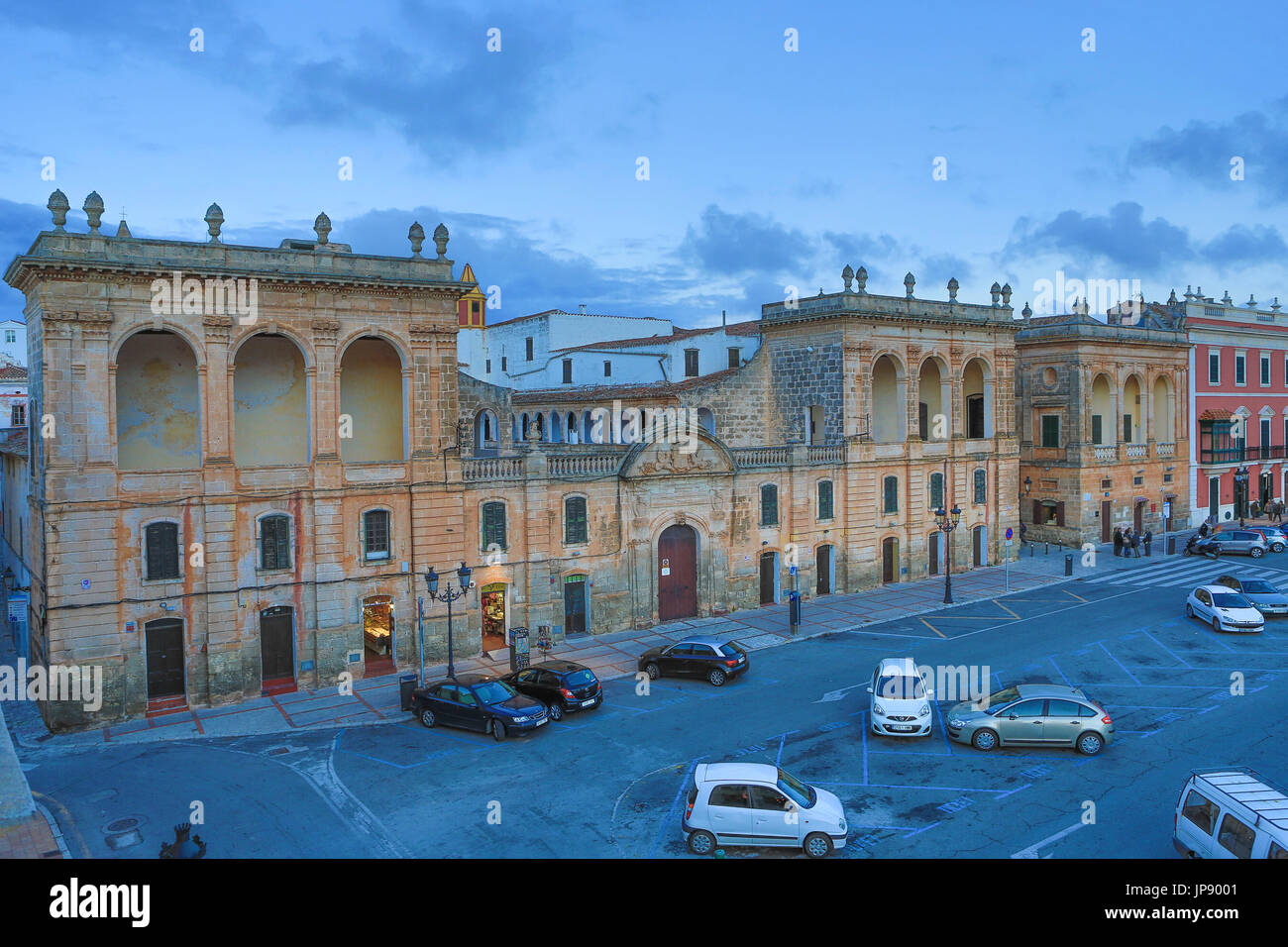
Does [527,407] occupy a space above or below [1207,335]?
below

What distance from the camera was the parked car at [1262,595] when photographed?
3341 cm

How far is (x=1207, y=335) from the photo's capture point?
57375 mm

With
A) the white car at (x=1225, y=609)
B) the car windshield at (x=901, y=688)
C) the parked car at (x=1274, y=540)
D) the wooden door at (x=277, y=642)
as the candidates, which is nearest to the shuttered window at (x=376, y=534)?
the wooden door at (x=277, y=642)

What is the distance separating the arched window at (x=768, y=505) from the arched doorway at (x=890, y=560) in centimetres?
708

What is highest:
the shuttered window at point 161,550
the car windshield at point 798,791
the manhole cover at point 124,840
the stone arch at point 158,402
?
the stone arch at point 158,402

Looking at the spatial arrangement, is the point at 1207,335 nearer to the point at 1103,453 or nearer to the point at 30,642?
the point at 1103,453

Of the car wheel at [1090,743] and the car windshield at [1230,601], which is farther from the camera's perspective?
the car windshield at [1230,601]

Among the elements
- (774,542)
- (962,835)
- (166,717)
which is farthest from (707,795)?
(774,542)

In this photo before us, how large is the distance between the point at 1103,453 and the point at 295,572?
146 feet

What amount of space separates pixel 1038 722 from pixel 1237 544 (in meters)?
34.9

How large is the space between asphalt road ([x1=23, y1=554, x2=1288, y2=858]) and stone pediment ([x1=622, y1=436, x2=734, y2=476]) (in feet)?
29.3

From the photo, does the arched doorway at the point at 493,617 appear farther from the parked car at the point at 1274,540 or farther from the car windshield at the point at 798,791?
the parked car at the point at 1274,540

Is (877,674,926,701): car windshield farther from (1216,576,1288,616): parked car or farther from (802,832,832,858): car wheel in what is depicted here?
(1216,576,1288,616): parked car
